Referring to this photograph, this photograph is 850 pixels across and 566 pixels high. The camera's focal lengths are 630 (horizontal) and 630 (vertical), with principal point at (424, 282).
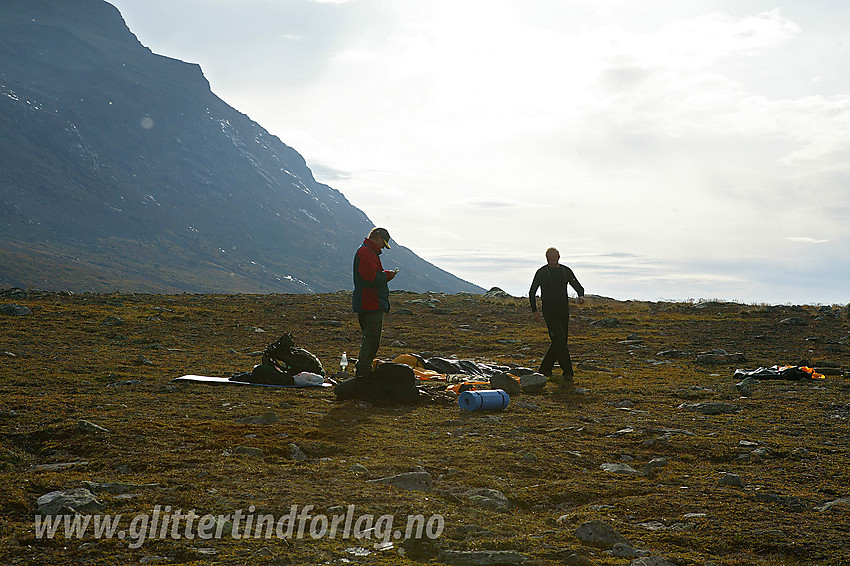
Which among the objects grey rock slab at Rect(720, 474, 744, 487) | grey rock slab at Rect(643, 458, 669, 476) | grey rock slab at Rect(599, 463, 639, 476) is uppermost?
grey rock slab at Rect(720, 474, 744, 487)

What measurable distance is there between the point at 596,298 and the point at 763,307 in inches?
512

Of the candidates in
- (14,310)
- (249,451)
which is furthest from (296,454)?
(14,310)

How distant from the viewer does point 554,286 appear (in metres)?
14.4

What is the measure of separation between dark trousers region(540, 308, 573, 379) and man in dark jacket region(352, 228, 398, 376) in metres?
4.36

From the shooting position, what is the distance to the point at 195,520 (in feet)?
15.7

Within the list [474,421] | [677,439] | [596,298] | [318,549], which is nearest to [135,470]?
[318,549]

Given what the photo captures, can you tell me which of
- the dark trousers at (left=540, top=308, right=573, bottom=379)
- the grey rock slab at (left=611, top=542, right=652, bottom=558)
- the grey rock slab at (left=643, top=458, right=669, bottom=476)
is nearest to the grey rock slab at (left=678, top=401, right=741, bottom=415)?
the dark trousers at (left=540, top=308, right=573, bottom=379)

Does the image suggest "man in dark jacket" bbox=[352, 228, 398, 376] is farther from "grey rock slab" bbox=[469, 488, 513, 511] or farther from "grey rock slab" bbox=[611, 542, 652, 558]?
"grey rock slab" bbox=[611, 542, 652, 558]

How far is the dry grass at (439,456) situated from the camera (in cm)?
466

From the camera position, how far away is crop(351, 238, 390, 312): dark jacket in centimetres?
1130

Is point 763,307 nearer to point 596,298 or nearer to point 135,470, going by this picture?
point 596,298

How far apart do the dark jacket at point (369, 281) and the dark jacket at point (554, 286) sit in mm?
4176

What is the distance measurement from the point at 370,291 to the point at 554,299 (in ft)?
15.8

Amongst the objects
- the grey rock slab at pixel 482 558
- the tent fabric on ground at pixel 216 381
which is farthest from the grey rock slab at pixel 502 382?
the grey rock slab at pixel 482 558
